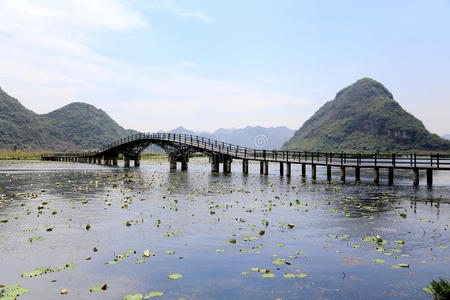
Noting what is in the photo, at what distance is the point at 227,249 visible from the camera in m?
10.4

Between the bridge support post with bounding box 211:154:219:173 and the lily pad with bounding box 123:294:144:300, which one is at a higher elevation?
the bridge support post with bounding box 211:154:219:173

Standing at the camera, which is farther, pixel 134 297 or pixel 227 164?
pixel 227 164

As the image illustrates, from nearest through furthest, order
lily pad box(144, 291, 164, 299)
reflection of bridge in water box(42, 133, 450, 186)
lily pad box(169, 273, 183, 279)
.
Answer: lily pad box(144, 291, 164, 299), lily pad box(169, 273, 183, 279), reflection of bridge in water box(42, 133, 450, 186)

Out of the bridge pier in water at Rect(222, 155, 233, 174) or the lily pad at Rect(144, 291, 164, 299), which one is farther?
the bridge pier in water at Rect(222, 155, 233, 174)

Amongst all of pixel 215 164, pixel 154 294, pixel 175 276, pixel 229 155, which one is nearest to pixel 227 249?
pixel 175 276

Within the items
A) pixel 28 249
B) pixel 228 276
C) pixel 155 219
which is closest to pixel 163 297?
pixel 228 276

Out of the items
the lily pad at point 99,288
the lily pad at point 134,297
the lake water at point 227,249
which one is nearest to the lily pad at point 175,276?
the lake water at point 227,249

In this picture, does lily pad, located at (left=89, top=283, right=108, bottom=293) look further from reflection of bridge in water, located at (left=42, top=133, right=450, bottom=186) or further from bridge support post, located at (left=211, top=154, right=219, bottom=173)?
bridge support post, located at (left=211, top=154, right=219, bottom=173)

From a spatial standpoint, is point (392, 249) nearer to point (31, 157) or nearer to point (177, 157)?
point (177, 157)

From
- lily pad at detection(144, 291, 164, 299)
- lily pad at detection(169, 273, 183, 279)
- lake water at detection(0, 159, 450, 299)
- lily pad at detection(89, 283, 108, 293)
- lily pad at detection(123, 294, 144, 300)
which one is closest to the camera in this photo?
lily pad at detection(123, 294, 144, 300)

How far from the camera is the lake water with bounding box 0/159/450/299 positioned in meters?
7.53

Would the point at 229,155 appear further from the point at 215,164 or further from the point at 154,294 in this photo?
the point at 154,294

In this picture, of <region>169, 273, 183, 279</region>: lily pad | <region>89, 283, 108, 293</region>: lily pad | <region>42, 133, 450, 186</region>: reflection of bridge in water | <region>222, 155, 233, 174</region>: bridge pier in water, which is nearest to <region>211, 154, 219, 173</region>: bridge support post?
<region>42, 133, 450, 186</region>: reflection of bridge in water

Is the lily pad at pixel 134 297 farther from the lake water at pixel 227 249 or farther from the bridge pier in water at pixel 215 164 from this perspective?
the bridge pier in water at pixel 215 164
